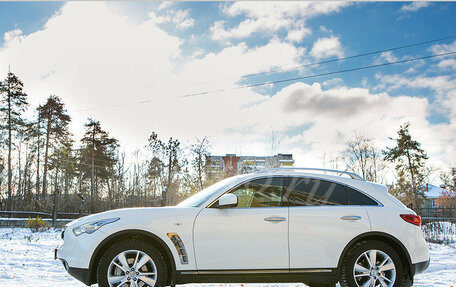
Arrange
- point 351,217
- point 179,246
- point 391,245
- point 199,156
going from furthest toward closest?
point 199,156 < point 391,245 < point 351,217 < point 179,246

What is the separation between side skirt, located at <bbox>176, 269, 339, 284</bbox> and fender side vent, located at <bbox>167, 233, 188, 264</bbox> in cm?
15

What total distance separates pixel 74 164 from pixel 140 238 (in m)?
45.2

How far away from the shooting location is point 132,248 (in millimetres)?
4418

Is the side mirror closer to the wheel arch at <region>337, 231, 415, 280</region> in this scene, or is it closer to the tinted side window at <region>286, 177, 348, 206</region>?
the tinted side window at <region>286, 177, 348, 206</region>

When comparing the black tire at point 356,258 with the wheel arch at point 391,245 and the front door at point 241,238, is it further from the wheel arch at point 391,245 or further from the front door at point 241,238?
the front door at point 241,238

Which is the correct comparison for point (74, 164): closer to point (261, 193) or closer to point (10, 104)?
point (10, 104)

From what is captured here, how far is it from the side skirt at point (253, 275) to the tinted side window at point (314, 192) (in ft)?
2.75

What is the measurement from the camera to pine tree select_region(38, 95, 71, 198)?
40.4m

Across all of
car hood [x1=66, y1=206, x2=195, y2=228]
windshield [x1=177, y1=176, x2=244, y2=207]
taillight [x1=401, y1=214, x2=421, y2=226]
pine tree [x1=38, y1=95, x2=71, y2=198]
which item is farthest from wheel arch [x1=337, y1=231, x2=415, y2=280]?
pine tree [x1=38, y1=95, x2=71, y2=198]

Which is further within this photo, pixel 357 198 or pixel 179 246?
pixel 357 198

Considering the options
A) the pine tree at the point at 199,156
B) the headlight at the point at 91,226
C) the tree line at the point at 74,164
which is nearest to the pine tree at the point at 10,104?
the tree line at the point at 74,164

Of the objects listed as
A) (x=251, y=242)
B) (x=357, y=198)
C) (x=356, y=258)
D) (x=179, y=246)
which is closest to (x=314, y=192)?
(x=357, y=198)

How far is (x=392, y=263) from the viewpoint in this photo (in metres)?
4.66

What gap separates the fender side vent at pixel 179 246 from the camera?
175 inches
